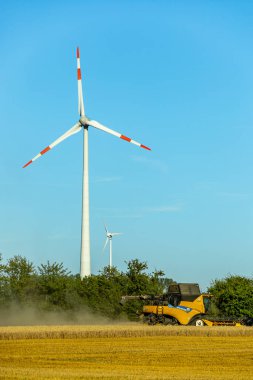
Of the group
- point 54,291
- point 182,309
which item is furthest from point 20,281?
point 182,309

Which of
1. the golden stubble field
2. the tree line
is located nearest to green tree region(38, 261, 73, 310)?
the tree line

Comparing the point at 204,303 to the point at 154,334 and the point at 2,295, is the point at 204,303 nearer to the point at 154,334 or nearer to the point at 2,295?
the point at 154,334

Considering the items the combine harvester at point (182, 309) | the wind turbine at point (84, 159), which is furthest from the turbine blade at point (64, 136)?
the combine harvester at point (182, 309)

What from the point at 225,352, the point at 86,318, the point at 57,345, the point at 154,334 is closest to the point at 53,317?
the point at 86,318

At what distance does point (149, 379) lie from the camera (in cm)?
2656

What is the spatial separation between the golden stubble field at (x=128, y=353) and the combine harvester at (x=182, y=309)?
5.22m

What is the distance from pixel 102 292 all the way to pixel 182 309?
19.1m

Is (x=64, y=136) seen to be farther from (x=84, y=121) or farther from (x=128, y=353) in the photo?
(x=128, y=353)

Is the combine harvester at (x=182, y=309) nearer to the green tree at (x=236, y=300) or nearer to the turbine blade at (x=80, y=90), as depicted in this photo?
the green tree at (x=236, y=300)

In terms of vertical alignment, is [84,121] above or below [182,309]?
above

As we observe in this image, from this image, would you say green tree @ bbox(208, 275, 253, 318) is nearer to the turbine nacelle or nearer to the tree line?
the tree line

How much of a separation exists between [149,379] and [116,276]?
5315 centimetres

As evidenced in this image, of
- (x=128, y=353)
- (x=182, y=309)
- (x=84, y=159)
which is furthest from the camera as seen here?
(x=84, y=159)

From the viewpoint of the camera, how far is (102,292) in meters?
75.8
